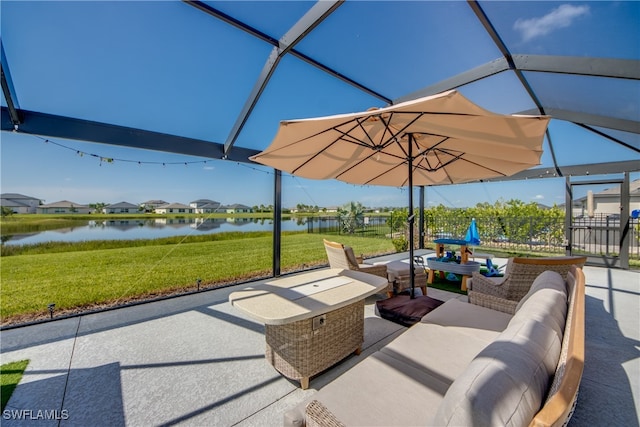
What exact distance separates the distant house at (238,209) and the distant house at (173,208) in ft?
2.61

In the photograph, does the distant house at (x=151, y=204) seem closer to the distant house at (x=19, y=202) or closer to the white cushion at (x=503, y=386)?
the distant house at (x=19, y=202)

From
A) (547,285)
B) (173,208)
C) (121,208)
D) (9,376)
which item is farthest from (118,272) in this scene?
(547,285)

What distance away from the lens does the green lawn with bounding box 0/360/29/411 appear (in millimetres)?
2076

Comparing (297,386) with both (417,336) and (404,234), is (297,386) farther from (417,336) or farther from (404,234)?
(404,234)

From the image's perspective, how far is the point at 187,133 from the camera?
4.33 m

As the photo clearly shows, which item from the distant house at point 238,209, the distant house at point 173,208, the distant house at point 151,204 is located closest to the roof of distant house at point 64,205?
the distant house at point 151,204

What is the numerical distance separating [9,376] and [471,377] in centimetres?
373

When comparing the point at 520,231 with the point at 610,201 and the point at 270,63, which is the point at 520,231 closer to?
the point at 610,201

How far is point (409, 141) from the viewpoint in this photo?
3.02 m

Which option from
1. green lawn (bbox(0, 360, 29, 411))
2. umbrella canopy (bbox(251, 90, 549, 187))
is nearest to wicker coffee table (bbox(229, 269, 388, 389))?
umbrella canopy (bbox(251, 90, 549, 187))

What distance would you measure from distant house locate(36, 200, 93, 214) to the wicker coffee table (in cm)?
468

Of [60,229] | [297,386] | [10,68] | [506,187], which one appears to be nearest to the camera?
[297,386]

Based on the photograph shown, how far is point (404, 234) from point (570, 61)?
6834 mm

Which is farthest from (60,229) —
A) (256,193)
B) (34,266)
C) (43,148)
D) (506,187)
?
(506,187)
